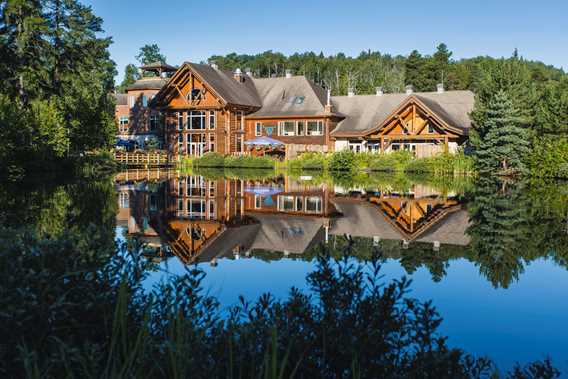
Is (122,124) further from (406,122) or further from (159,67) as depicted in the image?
(406,122)

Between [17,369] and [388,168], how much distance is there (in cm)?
3664

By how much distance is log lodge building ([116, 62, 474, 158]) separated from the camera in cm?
4400

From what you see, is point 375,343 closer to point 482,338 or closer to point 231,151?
point 482,338

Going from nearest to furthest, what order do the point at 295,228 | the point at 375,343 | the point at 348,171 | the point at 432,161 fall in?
the point at 375,343 < the point at 295,228 < the point at 432,161 < the point at 348,171

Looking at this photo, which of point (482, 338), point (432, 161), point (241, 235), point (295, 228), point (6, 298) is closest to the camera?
point (6, 298)

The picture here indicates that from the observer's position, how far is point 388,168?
3909cm

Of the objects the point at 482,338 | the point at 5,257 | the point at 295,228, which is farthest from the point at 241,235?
the point at 5,257

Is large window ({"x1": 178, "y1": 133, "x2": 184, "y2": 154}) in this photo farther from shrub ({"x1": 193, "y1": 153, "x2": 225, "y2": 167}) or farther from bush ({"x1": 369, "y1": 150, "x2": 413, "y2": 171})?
bush ({"x1": 369, "y1": 150, "x2": 413, "y2": 171})

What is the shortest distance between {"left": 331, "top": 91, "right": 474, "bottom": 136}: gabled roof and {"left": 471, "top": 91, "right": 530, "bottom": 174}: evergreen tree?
7.62 m

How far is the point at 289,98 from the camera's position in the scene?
49.6 metres

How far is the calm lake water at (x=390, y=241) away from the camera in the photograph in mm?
6012

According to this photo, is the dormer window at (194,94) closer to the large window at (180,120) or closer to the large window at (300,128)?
the large window at (180,120)

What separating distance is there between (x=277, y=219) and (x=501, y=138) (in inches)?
858

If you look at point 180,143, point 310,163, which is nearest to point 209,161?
point 180,143
